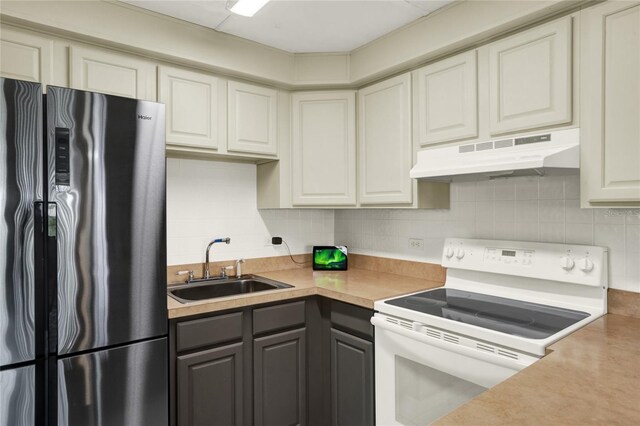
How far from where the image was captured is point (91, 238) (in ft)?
4.91

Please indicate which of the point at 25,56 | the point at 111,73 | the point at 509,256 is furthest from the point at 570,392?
the point at 25,56

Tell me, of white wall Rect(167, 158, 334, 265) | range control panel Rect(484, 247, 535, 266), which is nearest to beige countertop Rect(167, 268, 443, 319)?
white wall Rect(167, 158, 334, 265)

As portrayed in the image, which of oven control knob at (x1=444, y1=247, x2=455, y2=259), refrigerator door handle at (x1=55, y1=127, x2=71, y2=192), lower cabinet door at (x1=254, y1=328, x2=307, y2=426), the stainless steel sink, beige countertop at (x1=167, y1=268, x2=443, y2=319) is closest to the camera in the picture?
refrigerator door handle at (x1=55, y1=127, x2=71, y2=192)

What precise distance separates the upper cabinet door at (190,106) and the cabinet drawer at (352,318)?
3.77ft

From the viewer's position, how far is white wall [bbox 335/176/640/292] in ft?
5.47

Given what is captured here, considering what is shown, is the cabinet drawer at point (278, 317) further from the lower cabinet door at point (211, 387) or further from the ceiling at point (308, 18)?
the ceiling at point (308, 18)

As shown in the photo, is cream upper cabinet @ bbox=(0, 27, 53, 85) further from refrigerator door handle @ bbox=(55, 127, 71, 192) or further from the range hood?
the range hood

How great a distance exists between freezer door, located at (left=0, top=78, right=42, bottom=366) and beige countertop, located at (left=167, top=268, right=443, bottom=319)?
1.83 ft

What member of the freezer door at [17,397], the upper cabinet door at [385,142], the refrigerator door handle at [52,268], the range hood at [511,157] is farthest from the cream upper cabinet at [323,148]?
the freezer door at [17,397]

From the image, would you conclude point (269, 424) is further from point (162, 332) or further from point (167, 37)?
point (167, 37)

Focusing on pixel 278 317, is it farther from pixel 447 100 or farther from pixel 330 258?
pixel 447 100

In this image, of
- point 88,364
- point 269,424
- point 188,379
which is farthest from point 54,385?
point 269,424

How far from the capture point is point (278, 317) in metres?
2.10

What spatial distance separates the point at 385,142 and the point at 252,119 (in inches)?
32.3
